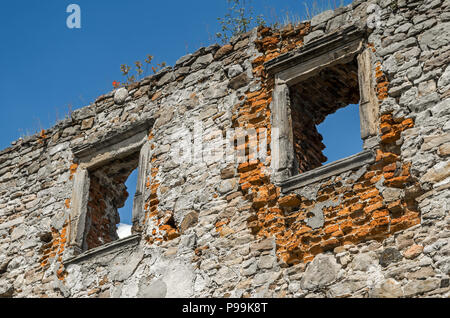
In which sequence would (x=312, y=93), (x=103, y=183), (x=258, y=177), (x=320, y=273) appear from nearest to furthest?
(x=320, y=273) < (x=258, y=177) < (x=312, y=93) < (x=103, y=183)

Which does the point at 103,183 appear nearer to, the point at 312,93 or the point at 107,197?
the point at 107,197

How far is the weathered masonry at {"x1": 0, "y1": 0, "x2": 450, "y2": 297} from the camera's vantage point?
5969 millimetres

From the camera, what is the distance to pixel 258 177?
6977 millimetres

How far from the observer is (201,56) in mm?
8359

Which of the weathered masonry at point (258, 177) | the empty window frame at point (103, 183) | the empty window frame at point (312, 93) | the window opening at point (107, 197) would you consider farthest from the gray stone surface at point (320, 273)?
the window opening at point (107, 197)

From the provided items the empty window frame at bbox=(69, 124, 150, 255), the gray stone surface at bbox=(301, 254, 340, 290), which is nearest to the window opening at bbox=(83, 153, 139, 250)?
the empty window frame at bbox=(69, 124, 150, 255)

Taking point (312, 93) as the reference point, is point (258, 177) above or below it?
below

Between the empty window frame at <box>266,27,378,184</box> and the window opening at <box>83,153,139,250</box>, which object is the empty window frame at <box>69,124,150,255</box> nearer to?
the window opening at <box>83,153,139,250</box>

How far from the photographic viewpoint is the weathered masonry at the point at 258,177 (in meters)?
5.97

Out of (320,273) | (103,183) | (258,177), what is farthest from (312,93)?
(103,183)

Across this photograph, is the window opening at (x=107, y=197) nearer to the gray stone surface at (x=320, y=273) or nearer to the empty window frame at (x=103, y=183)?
the empty window frame at (x=103, y=183)

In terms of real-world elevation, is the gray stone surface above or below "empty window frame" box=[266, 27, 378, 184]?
below

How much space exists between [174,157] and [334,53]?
6.92 ft

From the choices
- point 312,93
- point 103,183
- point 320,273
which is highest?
point 312,93
